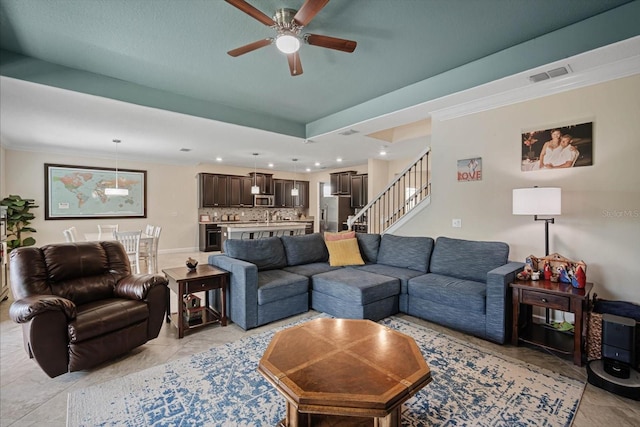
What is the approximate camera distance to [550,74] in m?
2.98

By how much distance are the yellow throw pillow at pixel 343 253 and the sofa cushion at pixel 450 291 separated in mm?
942

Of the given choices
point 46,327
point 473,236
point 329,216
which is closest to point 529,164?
point 473,236

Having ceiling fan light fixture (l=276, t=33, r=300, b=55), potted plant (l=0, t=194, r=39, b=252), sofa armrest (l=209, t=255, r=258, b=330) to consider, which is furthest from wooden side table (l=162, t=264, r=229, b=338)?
potted plant (l=0, t=194, r=39, b=252)

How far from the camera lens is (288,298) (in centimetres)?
340

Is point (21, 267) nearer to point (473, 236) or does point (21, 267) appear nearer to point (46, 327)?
point (46, 327)

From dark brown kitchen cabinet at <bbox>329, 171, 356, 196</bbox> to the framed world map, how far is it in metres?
5.28

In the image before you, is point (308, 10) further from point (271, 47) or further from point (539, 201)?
point (539, 201)

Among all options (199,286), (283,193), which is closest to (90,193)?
(283,193)

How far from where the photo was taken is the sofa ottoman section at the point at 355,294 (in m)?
3.17

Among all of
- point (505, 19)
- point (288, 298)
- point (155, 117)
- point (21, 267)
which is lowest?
point (288, 298)

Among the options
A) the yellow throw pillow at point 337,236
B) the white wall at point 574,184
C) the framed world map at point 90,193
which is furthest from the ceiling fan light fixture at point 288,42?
the framed world map at point 90,193

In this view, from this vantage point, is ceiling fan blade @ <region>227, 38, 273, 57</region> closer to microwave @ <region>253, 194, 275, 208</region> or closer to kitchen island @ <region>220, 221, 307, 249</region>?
kitchen island @ <region>220, 221, 307, 249</region>

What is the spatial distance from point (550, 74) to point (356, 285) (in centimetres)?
291

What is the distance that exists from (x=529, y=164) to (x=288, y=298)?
10.5 feet
